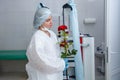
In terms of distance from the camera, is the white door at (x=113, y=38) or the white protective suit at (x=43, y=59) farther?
the white door at (x=113, y=38)

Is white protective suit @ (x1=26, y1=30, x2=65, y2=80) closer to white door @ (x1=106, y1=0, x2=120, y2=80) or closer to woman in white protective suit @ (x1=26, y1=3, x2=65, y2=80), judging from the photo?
woman in white protective suit @ (x1=26, y1=3, x2=65, y2=80)

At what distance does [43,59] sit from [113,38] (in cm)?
129

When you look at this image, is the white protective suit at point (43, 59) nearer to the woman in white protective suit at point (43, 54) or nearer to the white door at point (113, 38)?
the woman in white protective suit at point (43, 54)

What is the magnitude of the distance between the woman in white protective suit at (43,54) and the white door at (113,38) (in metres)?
0.87

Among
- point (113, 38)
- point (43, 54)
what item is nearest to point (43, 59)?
point (43, 54)

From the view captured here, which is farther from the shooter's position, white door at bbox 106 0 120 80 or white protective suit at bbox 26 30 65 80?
white door at bbox 106 0 120 80

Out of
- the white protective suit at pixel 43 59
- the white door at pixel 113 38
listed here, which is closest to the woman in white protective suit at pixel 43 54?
the white protective suit at pixel 43 59

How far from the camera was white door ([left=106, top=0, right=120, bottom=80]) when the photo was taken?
285 centimetres

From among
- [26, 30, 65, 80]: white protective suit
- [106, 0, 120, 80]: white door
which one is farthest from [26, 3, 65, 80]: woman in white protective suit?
[106, 0, 120, 80]: white door

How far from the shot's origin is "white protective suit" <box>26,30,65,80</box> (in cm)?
209

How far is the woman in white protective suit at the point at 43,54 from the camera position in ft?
6.86

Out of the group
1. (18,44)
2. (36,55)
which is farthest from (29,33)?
(36,55)

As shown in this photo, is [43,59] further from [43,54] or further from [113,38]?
[113,38]

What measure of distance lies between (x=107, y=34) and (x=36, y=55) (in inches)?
47.6
